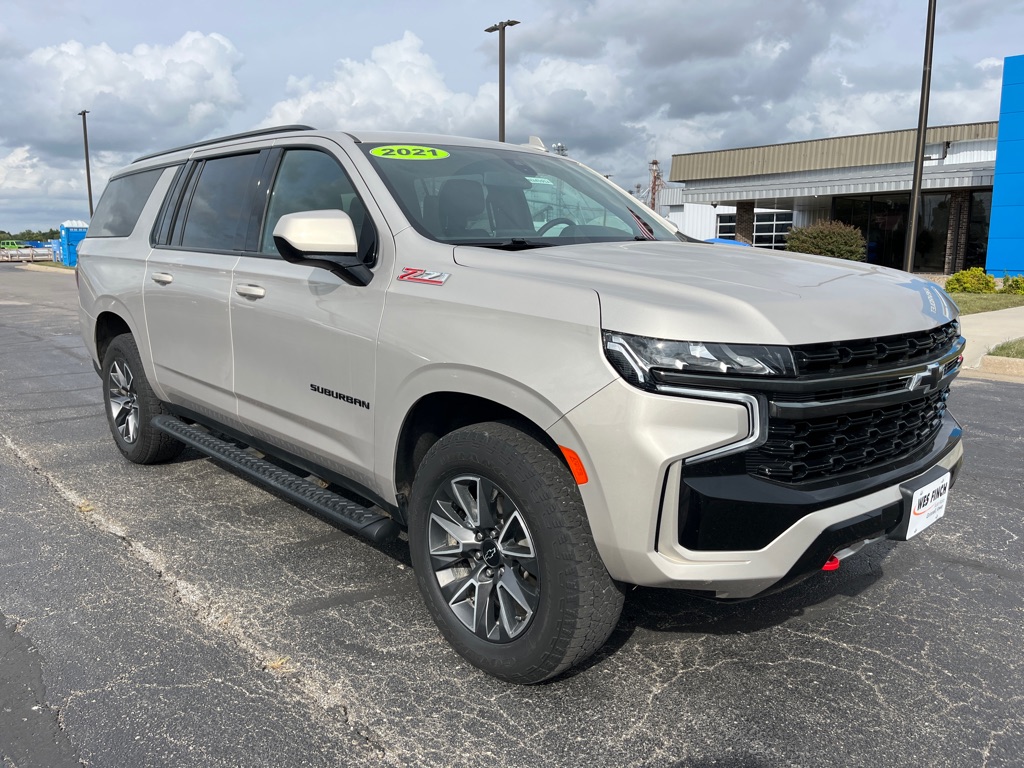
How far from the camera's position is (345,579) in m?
3.69

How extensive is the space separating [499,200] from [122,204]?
3.16m

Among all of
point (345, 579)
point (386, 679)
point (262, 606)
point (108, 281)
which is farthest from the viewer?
point (108, 281)

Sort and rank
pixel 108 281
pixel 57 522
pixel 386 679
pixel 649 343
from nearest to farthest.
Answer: pixel 649 343
pixel 386 679
pixel 57 522
pixel 108 281

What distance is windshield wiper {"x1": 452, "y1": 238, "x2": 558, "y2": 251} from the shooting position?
3.18 meters

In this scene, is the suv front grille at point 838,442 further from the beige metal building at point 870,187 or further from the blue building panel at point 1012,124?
the beige metal building at point 870,187

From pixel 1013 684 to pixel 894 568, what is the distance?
39.4 inches

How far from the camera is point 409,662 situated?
117 inches

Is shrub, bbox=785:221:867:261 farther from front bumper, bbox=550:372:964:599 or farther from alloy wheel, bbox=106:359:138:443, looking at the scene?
front bumper, bbox=550:372:964:599

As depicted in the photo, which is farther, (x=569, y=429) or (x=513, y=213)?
(x=513, y=213)

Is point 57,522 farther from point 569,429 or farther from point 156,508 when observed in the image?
point 569,429

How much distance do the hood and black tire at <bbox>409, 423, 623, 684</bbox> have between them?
0.55m

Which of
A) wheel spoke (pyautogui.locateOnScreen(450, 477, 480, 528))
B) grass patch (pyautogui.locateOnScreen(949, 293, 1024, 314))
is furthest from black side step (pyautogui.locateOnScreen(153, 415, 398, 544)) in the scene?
grass patch (pyautogui.locateOnScreen(949, 293, 1024, 314))

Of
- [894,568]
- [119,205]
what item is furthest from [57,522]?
[894,568]

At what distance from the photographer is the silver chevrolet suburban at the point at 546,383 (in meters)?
2.33
